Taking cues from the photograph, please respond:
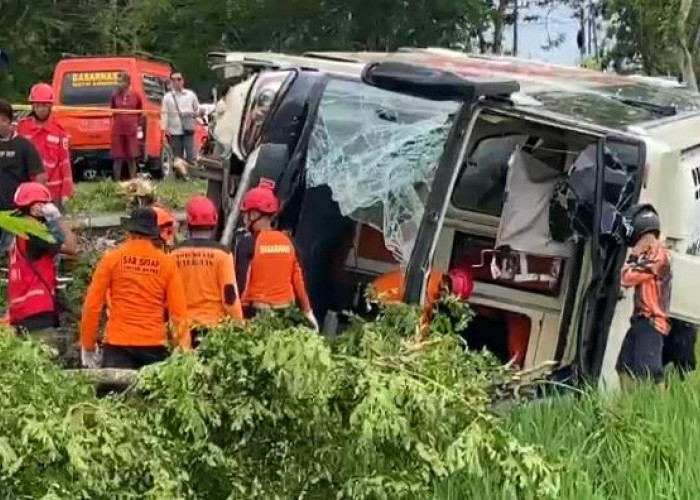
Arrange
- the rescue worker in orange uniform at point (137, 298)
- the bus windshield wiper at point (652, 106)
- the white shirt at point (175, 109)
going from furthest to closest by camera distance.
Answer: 1. the white shirt at point (175, 109)
2. the bus windshield wiper at point (652, 106)
3. the rescue worker in orange uniform at point (137, 298)

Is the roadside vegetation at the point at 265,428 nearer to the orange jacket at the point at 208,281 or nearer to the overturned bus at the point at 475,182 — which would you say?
the overturned bus at the point at 475,182

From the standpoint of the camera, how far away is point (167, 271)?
6906mm

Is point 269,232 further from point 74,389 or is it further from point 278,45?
point 278,45

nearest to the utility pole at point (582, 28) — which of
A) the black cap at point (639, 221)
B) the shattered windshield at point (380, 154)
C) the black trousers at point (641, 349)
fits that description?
the shattered windshield at point (380, 154)

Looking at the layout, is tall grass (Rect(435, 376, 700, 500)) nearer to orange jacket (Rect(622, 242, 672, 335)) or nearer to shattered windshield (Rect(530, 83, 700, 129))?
orange jacket (Rect(622, 242, 672, 335))

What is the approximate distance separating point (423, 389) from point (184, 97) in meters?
15.2

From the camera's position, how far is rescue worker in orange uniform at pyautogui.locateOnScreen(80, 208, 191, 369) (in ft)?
22.6

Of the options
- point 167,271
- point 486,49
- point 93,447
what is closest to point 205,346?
point 93,447

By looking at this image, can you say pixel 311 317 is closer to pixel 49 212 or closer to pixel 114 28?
pixel 49 212

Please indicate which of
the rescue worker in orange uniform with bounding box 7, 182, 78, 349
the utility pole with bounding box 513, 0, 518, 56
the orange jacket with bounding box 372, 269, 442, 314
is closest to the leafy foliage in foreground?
the orange jacket with bounding box 372, 269, 442, 314

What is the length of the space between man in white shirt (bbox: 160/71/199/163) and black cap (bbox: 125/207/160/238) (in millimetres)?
11925

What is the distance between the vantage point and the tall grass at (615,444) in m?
4.82

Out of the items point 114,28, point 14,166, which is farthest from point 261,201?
point 114,28

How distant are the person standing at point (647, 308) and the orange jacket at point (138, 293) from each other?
221 cm
